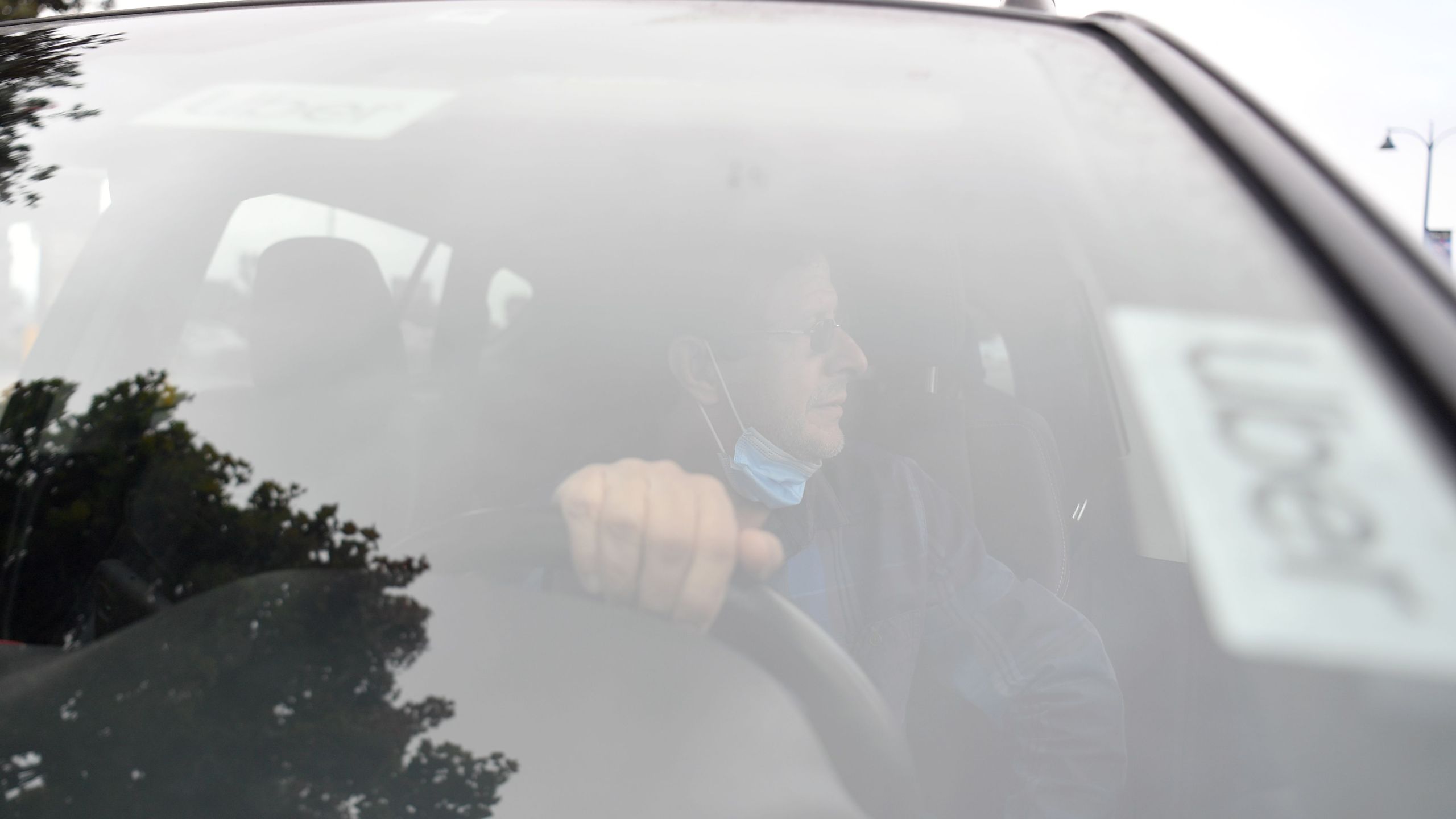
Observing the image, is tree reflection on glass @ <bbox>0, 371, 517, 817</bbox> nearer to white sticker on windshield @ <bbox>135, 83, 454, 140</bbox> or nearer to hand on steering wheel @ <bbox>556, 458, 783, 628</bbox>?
hand on steering wheel @ <bbox>556, 458, 783, 628</bbox>

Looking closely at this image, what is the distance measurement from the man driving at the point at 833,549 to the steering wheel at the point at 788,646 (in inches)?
0.8

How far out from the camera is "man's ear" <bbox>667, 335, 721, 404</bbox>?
3.54ft

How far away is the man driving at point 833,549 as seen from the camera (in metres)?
0.98

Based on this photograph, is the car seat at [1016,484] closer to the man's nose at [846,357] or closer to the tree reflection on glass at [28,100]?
the man's nose at [846,357]

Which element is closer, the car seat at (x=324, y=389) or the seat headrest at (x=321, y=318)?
the car seat at (x=324, y=389)

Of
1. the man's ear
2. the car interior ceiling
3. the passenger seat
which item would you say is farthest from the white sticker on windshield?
the passenger seat

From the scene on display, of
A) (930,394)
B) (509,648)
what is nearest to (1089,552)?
(930,394)

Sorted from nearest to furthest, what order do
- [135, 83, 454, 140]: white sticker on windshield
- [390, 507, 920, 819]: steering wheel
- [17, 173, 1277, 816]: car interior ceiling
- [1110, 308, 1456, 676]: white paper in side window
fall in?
[1110, 308, 1456, 676]: white paper in side window, [390, 507, 920, 819]: steering wheel, [17, 173, 1277, 816]: car interior ceiling, [135, 83, 454, 140]: white sticker on windshield

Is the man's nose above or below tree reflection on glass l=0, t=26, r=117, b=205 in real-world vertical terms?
below

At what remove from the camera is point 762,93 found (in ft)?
4.05

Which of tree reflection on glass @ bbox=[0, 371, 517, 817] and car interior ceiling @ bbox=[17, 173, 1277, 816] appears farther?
car interior ceiling @ bbox=[17, 173, 1277, 816]

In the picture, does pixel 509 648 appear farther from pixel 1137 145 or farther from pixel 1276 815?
pixel 1137 145

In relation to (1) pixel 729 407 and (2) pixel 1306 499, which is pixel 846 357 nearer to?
(1) pixel 729 407

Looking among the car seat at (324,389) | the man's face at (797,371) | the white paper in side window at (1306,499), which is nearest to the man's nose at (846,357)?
the man's face at (797,371)
